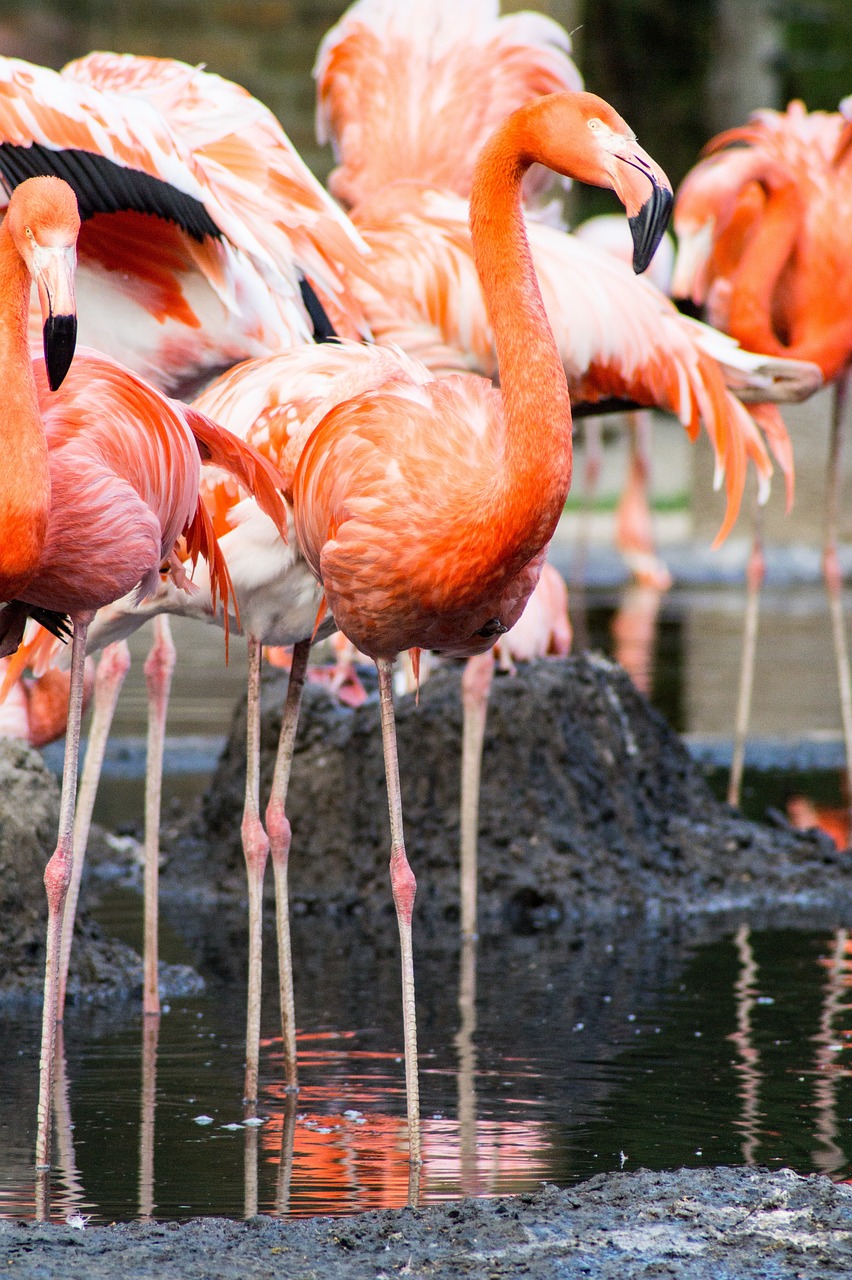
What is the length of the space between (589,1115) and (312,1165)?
22.9 inches

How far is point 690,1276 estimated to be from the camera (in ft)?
8.88

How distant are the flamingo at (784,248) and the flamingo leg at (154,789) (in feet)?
9.02

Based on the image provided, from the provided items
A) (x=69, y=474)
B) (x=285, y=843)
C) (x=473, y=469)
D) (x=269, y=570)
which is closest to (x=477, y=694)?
(x=285, y=843)

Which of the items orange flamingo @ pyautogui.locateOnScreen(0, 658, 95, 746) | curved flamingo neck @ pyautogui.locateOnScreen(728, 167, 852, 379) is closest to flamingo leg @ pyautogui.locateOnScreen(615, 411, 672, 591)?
curved flamingo neck @ pyautogui.locateOnScreen(728, 167, 852, 379)

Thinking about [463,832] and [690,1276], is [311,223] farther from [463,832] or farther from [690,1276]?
[690,1276]

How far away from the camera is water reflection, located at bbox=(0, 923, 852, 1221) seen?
3305 millimetres

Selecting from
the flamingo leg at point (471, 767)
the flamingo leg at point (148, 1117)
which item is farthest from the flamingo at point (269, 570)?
the flamingo leg at point (471, 767)

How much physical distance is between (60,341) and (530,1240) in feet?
5.24

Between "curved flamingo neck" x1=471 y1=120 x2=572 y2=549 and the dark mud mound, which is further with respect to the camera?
the dark mud mound

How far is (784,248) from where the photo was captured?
711 centimetres

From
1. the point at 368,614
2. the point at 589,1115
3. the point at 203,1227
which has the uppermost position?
the point at 368,614

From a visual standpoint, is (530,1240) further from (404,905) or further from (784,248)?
(784,248)

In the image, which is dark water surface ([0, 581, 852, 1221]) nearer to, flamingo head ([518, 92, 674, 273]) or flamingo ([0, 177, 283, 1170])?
flamingo ([0, 177, 283, 1170])

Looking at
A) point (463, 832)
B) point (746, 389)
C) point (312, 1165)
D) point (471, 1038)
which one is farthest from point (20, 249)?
point (746, 389)
